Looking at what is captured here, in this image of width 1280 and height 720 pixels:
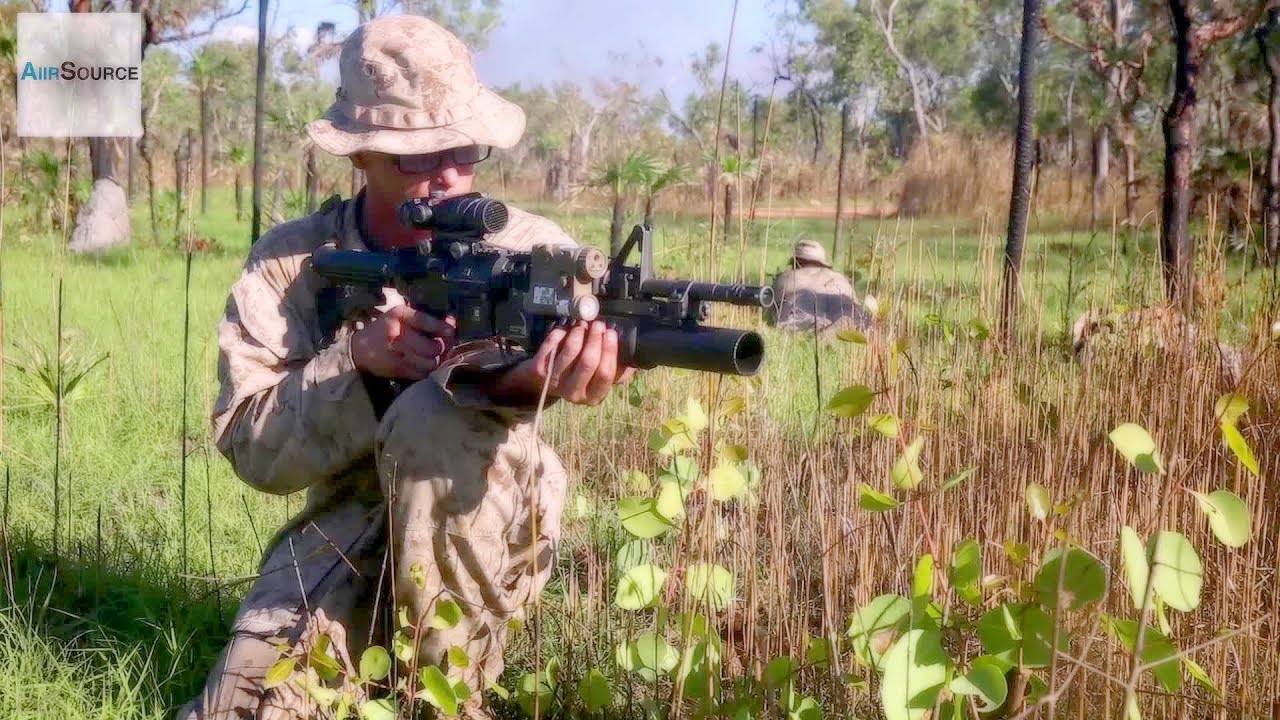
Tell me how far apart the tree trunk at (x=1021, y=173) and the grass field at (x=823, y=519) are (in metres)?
0.06

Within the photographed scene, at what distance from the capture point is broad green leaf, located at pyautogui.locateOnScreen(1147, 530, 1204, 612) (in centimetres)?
107

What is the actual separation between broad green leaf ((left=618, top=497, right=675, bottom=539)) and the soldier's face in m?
0.69

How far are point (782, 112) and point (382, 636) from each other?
4357cm

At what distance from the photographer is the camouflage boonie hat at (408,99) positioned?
5.95ft

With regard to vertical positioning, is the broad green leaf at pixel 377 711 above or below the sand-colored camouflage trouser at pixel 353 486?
below

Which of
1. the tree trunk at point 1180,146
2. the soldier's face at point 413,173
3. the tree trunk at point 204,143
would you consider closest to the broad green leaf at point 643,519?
the soldier's face at point 413,173

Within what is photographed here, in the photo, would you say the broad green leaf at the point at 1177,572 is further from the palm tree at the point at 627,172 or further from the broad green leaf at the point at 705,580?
the palm tree at the point at 627,172

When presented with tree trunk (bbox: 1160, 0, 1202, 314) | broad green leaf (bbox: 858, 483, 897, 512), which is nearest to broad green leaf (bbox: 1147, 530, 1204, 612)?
broad green leaf (bbox: 858, 483, 897, 512)

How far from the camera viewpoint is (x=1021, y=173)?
2.95 m

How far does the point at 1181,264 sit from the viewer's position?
3.36 meters

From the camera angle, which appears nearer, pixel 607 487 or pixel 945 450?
pixel 945 450

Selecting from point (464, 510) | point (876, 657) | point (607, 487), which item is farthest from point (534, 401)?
point (607, 487)

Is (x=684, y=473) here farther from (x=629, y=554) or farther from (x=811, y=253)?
(x=811, y=253)

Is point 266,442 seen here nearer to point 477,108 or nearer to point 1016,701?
point 477,108
